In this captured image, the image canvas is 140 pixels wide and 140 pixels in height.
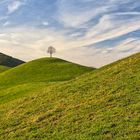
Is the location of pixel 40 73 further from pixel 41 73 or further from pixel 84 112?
pixel 84 112

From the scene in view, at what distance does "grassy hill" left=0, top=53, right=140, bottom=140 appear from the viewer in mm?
22312

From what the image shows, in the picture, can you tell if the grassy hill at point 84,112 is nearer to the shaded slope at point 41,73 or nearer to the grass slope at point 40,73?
the grass slope at point 40,73

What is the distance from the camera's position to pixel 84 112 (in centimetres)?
2641

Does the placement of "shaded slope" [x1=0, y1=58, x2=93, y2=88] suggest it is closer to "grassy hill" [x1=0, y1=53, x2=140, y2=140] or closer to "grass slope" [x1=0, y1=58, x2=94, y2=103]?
"grass slope" [x1=0, y1=58, x2=94, y2=103]

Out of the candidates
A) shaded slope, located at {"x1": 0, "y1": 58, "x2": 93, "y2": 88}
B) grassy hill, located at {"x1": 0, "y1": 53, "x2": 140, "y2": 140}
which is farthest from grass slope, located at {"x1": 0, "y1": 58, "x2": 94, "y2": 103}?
grassy hill, located at {"x1": 0, "y1": 53, "x2": 140, "y2": 140}

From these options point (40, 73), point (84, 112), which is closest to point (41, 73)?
point (40, 73)

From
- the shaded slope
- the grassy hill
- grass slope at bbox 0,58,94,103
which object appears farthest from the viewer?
the shaded slope

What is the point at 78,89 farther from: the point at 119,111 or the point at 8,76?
the point at 8,76

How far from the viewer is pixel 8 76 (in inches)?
3078

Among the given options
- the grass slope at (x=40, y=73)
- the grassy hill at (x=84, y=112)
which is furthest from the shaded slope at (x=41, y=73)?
the grassy hill at (x=84, y=112)

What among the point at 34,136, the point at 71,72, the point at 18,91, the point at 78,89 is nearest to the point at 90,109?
the point at 34,136

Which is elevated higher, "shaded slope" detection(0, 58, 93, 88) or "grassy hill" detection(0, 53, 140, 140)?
"shaded slope" detection(0, 58, 93, 88)

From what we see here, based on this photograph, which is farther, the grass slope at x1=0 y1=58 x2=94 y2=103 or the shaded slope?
the shaded slope

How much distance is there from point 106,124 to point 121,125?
1162mm
